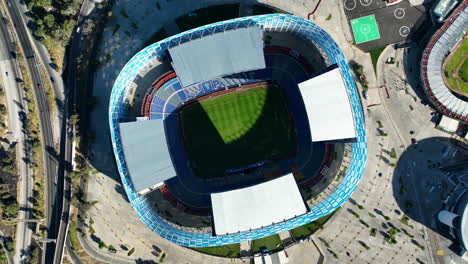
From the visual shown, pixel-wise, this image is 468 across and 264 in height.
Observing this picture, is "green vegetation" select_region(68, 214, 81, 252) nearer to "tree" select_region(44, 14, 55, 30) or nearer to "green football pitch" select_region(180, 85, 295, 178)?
"green football pitch" select_region(180, 85, 295, 178)

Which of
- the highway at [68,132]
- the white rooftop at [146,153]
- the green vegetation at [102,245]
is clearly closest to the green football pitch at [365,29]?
the white rooftop at [146,153]

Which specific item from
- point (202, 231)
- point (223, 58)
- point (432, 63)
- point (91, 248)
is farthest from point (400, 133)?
point (91, 248)

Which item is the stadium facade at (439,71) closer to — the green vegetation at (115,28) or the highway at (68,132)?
the green vegetation at (115,28)

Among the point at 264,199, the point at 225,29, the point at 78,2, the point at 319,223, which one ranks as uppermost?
the point at 78,2

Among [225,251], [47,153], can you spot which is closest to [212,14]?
[47,153]

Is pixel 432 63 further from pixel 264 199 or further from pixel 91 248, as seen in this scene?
pixel 91 248

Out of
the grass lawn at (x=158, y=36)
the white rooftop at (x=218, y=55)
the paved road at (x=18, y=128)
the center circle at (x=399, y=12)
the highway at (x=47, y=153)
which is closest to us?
the white rooftop at (x=218, y=55)

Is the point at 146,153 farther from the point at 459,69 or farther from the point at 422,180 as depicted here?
the point at 459,69
